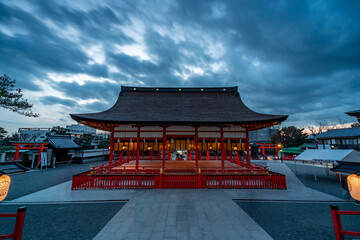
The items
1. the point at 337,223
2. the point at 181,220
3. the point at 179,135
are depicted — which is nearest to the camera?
the point at 337,223

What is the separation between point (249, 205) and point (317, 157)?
11.1m

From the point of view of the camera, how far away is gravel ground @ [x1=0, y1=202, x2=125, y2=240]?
16.0 ft

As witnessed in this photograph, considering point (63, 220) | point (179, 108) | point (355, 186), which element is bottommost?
point (63, 220)

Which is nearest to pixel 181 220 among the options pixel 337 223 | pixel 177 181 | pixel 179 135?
pixel 177 181

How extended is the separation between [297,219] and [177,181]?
21.3ft

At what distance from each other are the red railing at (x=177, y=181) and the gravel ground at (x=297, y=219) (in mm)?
2358

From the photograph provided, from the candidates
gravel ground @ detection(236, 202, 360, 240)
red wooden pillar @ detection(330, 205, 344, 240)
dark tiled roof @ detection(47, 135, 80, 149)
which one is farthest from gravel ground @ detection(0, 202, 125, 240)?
dark tiled roof @ detection(47, 135, 80, 149)

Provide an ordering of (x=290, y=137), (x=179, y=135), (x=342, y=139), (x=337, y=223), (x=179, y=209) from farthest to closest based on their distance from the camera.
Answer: (x=290, y=137)
(x=342, y=139)
(x=179, y=135)
(x=179, y=209)
(x=337, y=223)

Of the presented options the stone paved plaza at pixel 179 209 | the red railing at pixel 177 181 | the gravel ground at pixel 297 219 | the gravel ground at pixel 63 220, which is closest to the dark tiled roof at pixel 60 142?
the stone paved plaza at pixel 179 209

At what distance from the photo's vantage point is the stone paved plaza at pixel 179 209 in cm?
477

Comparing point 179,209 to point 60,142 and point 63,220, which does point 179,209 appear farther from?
point 60,142

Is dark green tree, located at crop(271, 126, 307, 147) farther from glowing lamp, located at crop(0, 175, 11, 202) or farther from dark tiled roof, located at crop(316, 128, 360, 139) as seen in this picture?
glowing lamp, located at crop(0, 175, 11, 202)

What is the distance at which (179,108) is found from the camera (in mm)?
13492

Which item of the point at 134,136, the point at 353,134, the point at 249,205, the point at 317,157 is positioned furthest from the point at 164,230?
the point at 353,134
